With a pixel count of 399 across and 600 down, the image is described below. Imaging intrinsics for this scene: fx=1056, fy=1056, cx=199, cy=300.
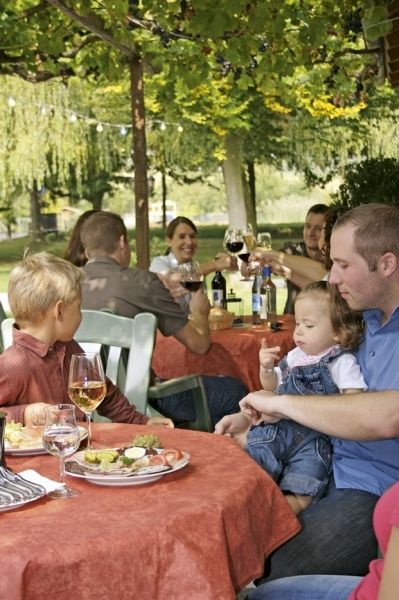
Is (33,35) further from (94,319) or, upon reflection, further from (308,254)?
(94,319)

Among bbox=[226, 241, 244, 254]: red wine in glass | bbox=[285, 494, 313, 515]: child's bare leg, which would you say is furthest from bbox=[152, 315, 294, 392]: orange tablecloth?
bbox=[285, 494, 313, 515]: child's bare leg

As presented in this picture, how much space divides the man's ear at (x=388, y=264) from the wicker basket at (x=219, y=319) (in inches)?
112

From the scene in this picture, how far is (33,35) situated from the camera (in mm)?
10258

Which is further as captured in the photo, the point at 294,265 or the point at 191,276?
the point at 294,265

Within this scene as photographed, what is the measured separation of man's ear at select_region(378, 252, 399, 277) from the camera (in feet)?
10.6

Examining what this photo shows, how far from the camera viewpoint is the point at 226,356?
5.84 meters

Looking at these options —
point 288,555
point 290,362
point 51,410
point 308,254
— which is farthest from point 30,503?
point 308,254

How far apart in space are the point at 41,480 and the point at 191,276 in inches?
137

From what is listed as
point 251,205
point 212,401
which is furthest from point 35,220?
point 212,401

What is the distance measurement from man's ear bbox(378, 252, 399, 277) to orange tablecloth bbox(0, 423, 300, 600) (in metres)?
0.87

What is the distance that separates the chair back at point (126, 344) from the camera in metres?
4.33

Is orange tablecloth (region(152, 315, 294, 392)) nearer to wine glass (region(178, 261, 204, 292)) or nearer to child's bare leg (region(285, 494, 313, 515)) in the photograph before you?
wine glass (region(178, 261, 204, 292))

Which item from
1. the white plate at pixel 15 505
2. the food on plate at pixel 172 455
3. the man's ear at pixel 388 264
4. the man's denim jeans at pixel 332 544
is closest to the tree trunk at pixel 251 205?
the man's ear at pixel 388 264

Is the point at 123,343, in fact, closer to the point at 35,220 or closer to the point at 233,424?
the point at 233,424
